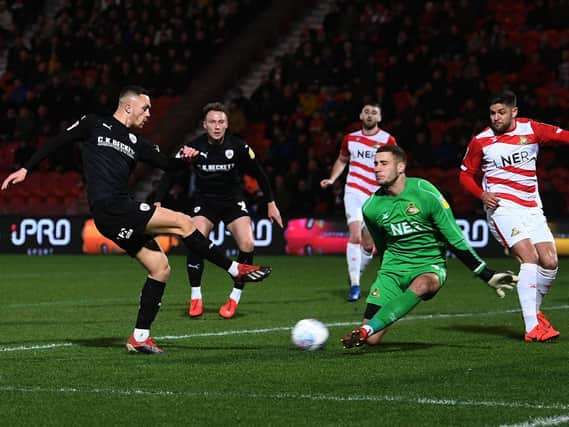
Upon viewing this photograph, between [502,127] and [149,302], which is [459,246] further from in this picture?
[149,302]

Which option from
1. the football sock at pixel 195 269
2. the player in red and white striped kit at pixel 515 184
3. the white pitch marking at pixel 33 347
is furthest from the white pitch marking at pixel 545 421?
the football sock at pixel 195 269

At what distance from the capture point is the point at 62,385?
24.1 ft

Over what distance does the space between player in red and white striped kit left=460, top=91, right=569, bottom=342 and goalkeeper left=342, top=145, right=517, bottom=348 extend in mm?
1008

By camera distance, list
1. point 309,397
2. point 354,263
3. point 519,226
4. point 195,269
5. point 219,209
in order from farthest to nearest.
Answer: point 354,263 < point 195,269 < point 219,209 < point 519,226 < point 309,397

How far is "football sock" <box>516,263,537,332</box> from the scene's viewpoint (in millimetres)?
9766

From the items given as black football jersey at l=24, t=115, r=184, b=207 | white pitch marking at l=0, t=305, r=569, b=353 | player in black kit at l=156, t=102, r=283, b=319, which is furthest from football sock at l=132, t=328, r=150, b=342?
player in black kit at l=156, t=102, r=283, b=319

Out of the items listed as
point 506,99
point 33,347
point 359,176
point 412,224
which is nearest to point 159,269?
point 33,347

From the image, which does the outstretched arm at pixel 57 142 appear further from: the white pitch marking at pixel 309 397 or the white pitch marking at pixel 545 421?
the white pitch marking at pixel 545 421

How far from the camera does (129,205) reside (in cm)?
891

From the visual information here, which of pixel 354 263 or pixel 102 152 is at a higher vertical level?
pixel 102 152

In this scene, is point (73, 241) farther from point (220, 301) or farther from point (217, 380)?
point (217, 380)

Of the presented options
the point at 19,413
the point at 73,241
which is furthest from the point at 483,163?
the point at 73,241

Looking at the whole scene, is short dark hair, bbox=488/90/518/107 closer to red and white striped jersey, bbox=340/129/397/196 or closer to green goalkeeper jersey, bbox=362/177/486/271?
green goalkeeper jersey, bbox=362/177/486/271

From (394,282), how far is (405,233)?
38 centimetres
